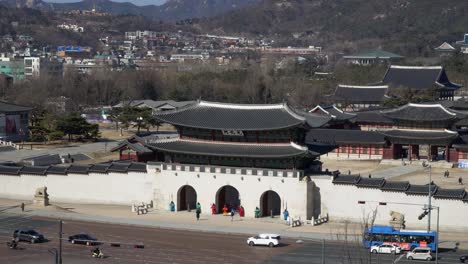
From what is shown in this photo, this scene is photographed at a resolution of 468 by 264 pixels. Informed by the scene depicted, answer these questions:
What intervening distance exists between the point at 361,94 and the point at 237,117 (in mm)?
55327

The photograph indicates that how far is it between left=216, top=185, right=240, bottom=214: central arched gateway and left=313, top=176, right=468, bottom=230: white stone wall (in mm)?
4601

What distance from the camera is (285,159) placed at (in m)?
46.6

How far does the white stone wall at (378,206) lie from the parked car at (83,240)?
1136 cm

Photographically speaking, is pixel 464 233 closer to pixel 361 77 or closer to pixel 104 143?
pixel 104 143

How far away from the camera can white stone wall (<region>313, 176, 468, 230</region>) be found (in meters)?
43.9

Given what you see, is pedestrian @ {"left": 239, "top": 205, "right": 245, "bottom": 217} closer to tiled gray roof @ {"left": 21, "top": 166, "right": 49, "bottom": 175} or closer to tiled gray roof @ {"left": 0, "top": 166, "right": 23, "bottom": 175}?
tiled gray roof @ {"left": 21, "top": 166, "right": 49, "bottom": 175}

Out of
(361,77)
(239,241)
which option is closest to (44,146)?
(239,241)

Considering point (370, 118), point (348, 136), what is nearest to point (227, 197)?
point (348, 136)

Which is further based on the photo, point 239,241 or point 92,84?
point 92,84

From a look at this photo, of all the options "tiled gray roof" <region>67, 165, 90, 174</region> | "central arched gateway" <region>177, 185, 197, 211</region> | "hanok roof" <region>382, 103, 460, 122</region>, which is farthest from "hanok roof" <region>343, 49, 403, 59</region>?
"central arched gateway" <region>177, 185, 197, 211</region>

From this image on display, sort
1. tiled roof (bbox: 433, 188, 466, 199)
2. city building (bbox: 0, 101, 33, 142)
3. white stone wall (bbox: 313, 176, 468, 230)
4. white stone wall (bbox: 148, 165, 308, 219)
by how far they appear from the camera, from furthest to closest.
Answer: city building (bbox: 0, 101, 33, 142)
white stone wall (bbox: 148, 165, 308, 219)
white stone wall (bbox: 313, 176, 468, 230)
tiled roof (bbox: 433, 188, 466, 199)

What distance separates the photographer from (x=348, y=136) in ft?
246

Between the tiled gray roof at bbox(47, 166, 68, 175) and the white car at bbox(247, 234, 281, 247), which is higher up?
the tiled gray roof at bbox(47, 166, 68, 175)

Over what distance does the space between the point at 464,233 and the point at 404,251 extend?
5205mm
